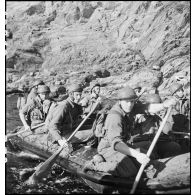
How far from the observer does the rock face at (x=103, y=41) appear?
75.5 feet

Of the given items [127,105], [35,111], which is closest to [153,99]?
[127,105]

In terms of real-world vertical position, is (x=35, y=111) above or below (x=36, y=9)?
below

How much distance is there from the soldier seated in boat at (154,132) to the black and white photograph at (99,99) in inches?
1.0

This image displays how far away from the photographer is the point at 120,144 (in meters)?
5.21

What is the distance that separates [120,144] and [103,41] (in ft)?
101

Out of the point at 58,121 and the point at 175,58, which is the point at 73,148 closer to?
the point at 58,121

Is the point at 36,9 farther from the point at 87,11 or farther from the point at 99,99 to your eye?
the point at 99,99

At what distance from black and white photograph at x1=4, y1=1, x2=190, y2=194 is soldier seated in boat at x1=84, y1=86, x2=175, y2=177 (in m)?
0.02

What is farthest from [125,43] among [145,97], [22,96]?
[145,97]

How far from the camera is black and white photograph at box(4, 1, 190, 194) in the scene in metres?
5.65

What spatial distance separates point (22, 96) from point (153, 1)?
71.7 feet

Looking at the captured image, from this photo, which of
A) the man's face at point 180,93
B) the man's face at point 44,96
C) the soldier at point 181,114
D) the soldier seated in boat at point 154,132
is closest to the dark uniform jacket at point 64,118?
the man's face at point 44,96

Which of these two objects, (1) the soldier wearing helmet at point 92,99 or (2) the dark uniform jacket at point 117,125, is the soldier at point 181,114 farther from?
(2) the dark uniform jacket at point 117,125

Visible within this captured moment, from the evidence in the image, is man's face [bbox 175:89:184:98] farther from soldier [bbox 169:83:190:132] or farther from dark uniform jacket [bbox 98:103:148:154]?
dark uniform jacket [bbox 98:103:148:154]
